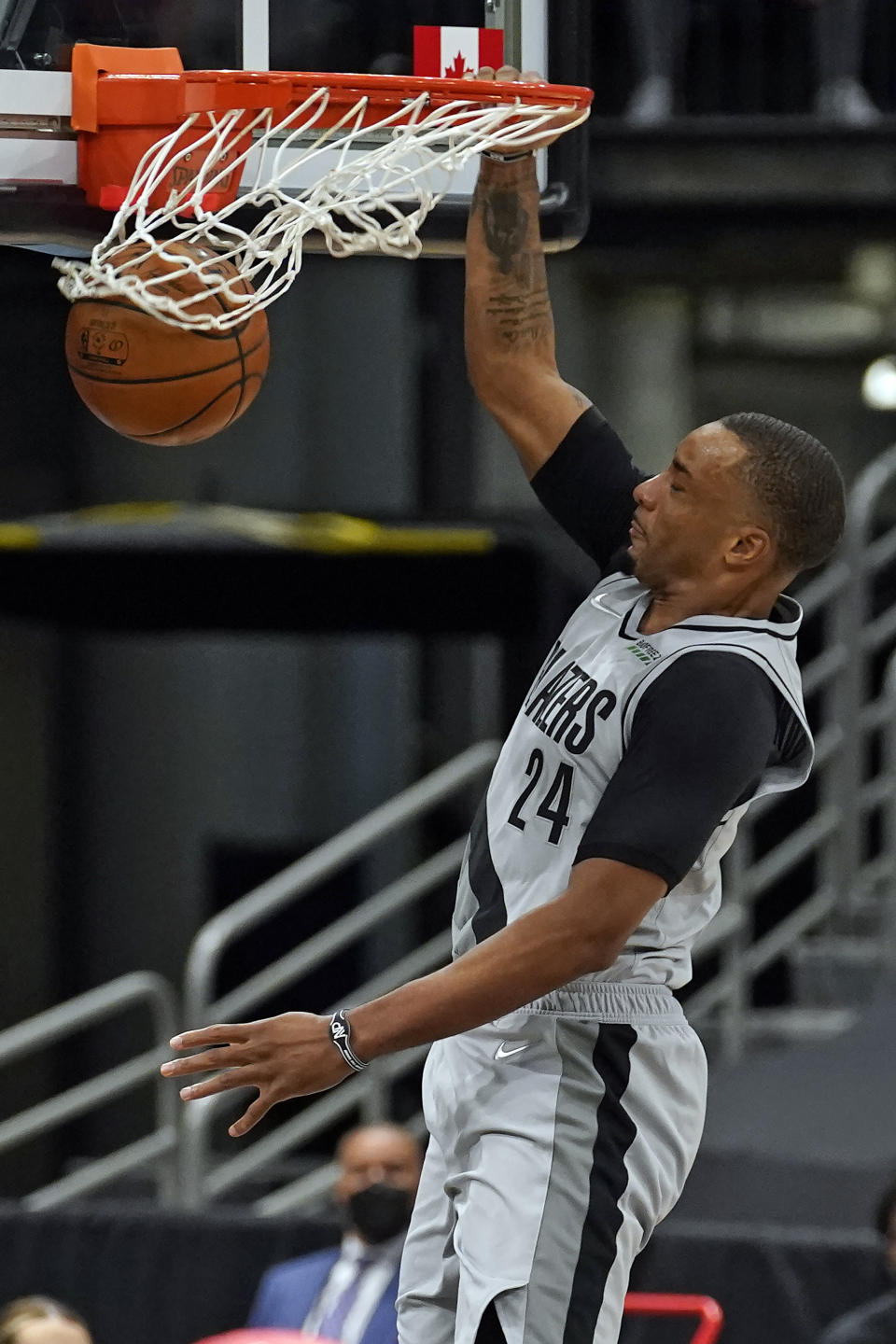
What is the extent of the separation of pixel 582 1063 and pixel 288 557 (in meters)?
6.00

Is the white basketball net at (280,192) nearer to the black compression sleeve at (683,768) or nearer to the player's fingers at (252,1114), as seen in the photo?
the black compression sleeve at (683,768)

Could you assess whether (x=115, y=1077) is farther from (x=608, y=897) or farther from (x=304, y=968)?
(x=608, y=897)

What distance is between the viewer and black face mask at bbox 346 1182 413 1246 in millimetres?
5398

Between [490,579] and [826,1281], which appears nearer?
[826,1281]

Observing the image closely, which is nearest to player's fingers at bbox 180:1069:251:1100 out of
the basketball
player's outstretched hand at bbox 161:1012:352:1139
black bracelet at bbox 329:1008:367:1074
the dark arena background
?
player's outstretched hand at bbox 161:1012:352:1139

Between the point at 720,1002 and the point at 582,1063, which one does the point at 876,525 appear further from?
the point at 582,1063

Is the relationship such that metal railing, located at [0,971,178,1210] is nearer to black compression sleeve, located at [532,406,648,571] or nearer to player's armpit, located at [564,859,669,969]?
black compression sleeve, located at [532,406,648,571]

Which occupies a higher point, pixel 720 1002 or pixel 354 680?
pixel 354 680

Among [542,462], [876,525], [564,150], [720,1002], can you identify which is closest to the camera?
[542,462]

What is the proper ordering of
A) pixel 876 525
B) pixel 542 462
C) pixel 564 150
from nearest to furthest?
pixel 542 462
pixel 564 150
pixel 876 525

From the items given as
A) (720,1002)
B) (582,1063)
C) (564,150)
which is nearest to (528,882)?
(582,1063)

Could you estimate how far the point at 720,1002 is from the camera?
7438 millimetres

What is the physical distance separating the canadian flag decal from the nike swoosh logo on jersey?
1.51 meters

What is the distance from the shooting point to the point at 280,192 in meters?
3.28
